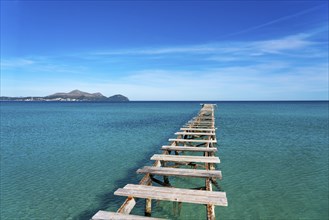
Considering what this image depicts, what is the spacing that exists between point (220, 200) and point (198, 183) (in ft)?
19.7

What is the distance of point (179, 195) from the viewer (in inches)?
247

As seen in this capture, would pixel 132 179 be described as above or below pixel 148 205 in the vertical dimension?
below

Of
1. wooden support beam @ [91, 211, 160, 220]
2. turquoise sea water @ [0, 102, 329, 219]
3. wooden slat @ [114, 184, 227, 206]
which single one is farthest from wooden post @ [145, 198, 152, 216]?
turquoise sea water @ [0, 102, 329, 219]

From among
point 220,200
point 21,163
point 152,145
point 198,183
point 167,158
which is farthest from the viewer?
point 152,145

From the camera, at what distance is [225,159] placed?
16516mm

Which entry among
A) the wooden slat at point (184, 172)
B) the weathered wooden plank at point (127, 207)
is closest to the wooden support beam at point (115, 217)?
the weathered wooden plank at point (127, 207)

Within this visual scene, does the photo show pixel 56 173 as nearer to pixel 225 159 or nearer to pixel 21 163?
pixel 21 163

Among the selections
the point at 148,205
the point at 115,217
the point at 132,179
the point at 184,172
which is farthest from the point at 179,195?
the point at 132,179

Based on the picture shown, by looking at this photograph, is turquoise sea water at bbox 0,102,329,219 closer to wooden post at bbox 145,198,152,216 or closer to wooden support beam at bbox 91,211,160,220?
wooden post at bbox 145,198,152,216

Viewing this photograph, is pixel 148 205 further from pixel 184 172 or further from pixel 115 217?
pixel 184 172

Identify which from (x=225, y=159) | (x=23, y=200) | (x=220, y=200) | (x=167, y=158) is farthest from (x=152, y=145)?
(x=220, y=200)

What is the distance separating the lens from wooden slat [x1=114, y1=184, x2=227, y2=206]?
19.8 ft

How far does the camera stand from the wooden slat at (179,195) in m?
6.04

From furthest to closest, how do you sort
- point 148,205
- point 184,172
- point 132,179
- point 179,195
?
point 132,179 → point 184,172 → point 148,205 → point 179,195
